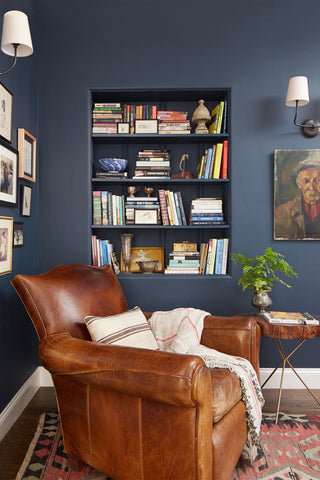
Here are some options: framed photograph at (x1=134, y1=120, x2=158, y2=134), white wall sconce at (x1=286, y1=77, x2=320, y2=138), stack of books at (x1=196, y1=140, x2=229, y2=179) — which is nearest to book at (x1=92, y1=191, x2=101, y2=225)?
framed photograph at (x1=134, y1=120, x2=158, y2=134)

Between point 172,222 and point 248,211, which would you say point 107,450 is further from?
point 248,211

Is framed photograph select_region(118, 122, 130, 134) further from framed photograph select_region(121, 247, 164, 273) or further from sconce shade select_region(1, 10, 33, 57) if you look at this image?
sconce shade select_region(1, 10, 33, 57)

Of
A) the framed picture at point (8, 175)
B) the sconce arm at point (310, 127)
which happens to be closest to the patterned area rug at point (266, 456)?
the framed picture at point (8, 175)

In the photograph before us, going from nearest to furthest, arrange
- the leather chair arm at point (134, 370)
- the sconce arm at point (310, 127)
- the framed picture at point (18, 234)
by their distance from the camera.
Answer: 1. the leather chair arm at point (134, 370)
2. the framed picture at point (18, 234)
3. the sconce arm at point (310, 127)

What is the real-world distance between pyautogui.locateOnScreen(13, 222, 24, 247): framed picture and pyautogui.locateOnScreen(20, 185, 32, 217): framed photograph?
3.7 inches

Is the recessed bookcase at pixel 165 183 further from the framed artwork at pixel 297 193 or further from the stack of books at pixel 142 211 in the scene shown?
the framed artwork at pixel 297 193

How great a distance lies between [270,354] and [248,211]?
111 cm

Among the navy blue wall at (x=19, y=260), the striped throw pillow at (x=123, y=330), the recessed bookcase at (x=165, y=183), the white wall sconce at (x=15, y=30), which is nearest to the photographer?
the white wall sconce at (x=15, y=30)

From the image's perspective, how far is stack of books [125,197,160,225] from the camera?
9.76 ft

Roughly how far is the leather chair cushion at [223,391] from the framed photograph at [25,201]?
1623 mm

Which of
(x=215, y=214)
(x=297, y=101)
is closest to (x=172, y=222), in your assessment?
(x=215, y=214)

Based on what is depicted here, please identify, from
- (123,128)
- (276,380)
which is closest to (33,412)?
(276,380)

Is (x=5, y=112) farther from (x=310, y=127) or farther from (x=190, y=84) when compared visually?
(x=310, y=127)

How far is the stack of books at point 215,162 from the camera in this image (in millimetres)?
2930
